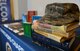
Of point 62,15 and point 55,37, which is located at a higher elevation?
point 62,15

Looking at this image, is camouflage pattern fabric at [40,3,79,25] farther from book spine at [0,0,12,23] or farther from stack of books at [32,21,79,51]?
book spine at [0,0,12,23]

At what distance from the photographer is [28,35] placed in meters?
0.98

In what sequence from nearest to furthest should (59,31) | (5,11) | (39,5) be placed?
(59,31) < (39,5) < (5,11)

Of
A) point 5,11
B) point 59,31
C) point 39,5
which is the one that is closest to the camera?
point 59,31

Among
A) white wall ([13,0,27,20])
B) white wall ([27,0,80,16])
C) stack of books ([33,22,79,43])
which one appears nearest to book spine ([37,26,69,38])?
stack of books ([33,22,79,43])

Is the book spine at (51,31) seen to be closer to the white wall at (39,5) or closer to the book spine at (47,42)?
the book spine at (47,42)

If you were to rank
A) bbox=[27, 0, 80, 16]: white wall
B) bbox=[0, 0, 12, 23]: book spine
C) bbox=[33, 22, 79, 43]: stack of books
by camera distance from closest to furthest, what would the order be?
bbox=[33, 22, 79, 43]: stack of books, bbox=[27, 0, 80, 16]: white wall, bbox=[0, 0, 12, 23]: book spine

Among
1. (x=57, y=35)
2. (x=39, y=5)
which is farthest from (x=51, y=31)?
(x=39, y=5)

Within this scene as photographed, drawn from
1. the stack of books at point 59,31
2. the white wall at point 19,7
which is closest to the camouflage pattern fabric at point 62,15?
the stack of books at point 59,31

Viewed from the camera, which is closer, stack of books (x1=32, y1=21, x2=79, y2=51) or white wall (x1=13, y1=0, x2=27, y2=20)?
stack of books (x1=32, y1=21, x2=79, y2=51)

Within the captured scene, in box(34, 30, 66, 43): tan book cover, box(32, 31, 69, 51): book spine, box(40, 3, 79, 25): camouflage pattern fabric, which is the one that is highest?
box(40, 3, 79, 25): camouflage pattern fabric

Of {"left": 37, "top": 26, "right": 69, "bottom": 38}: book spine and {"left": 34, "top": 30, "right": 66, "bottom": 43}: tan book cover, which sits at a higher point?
{"left": 37, "top": 26, "right": 69, "bottom": 38}: book spine

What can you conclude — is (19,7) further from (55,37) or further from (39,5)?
(55,37)

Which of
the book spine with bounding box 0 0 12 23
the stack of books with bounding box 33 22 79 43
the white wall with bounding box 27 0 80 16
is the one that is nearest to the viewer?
the stack of books with bounding box 33 22 79 43
